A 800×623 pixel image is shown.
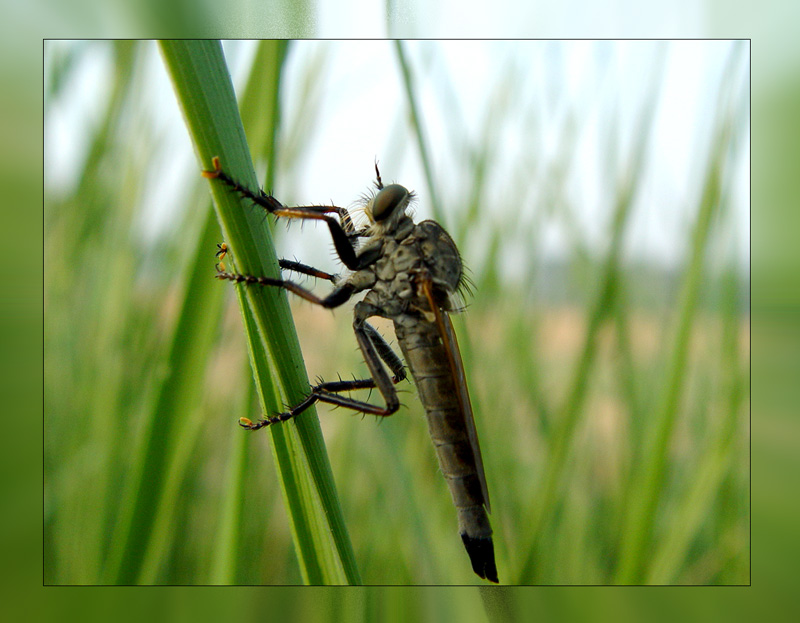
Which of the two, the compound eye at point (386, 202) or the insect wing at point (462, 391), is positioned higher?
the compound eye at point (386, 202)

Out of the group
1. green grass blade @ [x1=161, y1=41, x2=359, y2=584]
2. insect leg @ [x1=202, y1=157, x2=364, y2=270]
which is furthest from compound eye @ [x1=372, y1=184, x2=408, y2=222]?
green grass blade @ [x1=161, y1=41, x2=359, y2=584]

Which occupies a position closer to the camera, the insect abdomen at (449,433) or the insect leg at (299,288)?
the insect leg at (299,288)

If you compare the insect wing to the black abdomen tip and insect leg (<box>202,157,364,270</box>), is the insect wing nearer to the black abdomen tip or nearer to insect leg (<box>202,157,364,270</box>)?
the black abdomen tip

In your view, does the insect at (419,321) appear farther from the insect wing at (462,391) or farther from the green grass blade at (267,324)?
the green grass blade at (267,324)

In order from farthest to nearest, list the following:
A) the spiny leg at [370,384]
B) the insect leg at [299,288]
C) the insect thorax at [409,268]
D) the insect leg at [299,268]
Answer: the insect thorax at [409,268] → the insect leg at [299,268] → the spiny leg at [370,384] → the insect leg at [299,288]

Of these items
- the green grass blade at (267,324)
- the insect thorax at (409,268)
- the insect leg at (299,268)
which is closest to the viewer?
the green grass blade at (267,324)

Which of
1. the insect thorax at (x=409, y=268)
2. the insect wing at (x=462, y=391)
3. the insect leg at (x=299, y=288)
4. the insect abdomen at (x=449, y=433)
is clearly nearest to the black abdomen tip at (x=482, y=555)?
the insect abdomen at (x=449, y=433)
